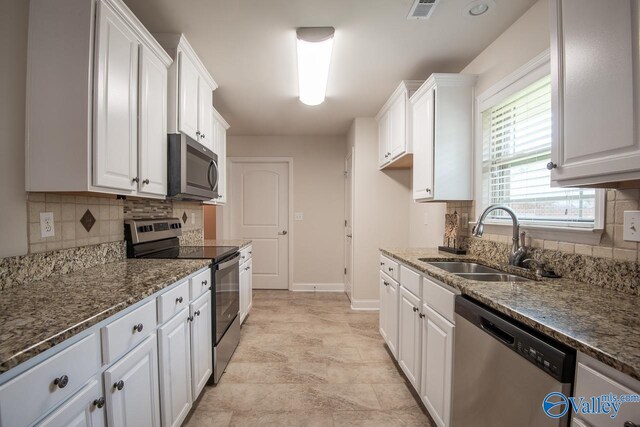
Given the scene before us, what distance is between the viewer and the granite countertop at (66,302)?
0.68 meters

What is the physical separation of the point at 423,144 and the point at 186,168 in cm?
182

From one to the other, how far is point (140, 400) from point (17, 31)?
1637 mm

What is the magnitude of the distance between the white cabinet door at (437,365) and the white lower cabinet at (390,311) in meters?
0.48

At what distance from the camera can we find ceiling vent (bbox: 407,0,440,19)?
1566 mm

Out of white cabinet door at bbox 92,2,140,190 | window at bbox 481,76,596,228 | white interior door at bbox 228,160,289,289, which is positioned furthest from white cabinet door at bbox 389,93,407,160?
white cabinet door at bbox 92,2,140,190

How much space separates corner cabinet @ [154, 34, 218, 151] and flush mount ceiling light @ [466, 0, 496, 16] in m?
1.81

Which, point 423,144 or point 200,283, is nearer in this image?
point 200,283

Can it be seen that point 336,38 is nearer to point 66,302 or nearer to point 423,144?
point 423,144

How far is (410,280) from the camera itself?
1.86 m

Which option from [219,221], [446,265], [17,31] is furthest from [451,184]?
[219,221]

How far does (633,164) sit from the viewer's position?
0.85 metres

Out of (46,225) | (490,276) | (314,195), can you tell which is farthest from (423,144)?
(46,225)

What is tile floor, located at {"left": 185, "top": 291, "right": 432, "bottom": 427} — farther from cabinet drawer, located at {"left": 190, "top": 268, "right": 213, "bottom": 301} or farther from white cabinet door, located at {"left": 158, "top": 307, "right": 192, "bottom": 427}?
cabinet drawer, located at {"left": 190, "top": 268, "right": 213, "bottom": 301}

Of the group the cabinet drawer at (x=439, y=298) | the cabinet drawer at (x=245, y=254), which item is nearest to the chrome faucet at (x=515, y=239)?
the cabinet drawer at (x=439, y=298)
